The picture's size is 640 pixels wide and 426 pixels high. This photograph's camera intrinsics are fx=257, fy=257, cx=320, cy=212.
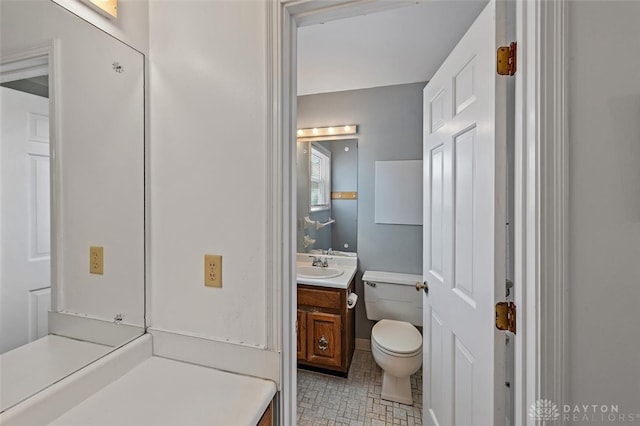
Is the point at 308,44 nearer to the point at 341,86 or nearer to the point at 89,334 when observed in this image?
the point at 341,86

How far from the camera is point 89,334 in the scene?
2.82 feet

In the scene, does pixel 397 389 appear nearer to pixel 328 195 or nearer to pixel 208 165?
pixel 328 195

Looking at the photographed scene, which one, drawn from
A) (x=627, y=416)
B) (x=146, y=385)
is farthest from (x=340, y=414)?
(x=627, y=416)

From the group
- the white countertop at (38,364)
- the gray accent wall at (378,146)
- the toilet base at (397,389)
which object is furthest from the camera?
the gray accent wall at (378,146)

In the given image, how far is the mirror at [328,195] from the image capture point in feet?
8.32

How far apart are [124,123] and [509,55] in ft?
4.35

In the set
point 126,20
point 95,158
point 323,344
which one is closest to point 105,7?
point 126,20

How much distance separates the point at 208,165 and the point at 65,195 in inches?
16.6

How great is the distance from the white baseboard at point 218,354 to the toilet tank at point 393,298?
1.51 metres

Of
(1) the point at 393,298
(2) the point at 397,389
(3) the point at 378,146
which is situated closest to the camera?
(2) the point at 397,389

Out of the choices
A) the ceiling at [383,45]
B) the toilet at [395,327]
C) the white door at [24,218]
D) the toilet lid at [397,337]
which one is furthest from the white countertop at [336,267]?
the ceiling at [383,45]

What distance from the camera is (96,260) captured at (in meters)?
0.90

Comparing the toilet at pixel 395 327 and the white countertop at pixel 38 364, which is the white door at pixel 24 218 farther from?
the toilet at pixel 395 327
